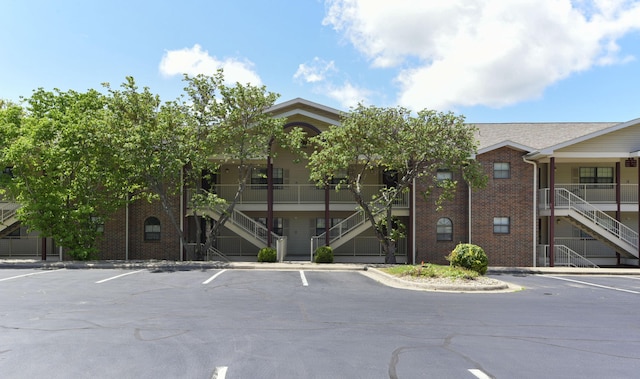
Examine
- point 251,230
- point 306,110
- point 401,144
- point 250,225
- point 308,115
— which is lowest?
point 251,230

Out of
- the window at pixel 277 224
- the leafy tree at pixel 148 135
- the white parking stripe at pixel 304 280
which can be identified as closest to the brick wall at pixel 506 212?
the white parking stripe at pixel 304 280

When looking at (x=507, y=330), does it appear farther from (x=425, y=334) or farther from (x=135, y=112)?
(x=135, y=112)

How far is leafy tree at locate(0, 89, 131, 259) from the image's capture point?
19.2m

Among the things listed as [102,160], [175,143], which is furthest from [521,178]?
[102,160]

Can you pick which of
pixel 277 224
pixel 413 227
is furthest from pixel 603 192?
pixel 277 224

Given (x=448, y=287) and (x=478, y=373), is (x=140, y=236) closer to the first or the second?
(x=448, y=287)

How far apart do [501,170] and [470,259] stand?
25.5 feet

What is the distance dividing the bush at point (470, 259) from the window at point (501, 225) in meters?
6.04

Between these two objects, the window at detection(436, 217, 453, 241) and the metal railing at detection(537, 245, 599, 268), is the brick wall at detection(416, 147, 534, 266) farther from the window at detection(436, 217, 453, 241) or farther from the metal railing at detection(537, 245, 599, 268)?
the metal railing at detection(537, 245, 599, 268)

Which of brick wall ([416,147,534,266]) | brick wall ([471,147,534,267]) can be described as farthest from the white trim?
brick wall ([471,147,534,267])

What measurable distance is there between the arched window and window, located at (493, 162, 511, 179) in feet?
60.6

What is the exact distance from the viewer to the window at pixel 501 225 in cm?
2223

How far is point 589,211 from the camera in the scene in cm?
2269

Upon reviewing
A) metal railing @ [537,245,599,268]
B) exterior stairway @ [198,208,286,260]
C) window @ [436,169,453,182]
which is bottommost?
metal railing @ [537,245,599,268]
